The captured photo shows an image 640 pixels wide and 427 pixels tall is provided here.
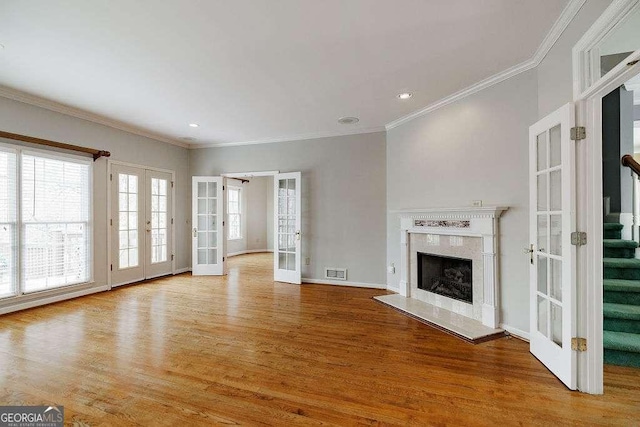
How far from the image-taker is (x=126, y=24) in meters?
2.31

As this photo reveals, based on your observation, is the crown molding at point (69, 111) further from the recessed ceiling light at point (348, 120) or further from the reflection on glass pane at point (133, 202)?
the recessed ceiling light at point (348, 120)

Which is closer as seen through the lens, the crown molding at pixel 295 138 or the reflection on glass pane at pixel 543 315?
the reflection on glass pane at pixel 543 315

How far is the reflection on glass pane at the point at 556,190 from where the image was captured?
2222mm

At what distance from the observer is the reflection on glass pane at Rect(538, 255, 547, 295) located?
2.42m

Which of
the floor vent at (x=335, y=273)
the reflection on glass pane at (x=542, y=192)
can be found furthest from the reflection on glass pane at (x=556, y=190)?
the floor vent at (x=335, y=273)

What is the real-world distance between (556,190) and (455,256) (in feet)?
5.02

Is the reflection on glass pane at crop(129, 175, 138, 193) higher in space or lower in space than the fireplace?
higher

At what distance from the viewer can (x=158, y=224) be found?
19.1ft

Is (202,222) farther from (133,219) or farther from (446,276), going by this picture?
(446,276)

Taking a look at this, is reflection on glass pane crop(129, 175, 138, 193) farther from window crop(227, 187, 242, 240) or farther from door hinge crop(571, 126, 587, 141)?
door hinge crop(571, 126, 587, 141)

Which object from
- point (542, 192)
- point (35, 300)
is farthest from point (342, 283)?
point (35, 300)

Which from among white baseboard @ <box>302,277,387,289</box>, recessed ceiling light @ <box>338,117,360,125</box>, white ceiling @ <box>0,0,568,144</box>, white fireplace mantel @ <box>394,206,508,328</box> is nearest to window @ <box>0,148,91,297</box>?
white ceiling @ <box>0,0,568,144</box>

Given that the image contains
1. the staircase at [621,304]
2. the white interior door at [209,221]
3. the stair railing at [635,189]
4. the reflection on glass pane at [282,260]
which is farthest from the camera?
the white interior door at [209,221]

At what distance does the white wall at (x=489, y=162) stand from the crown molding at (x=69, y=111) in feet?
15.6
